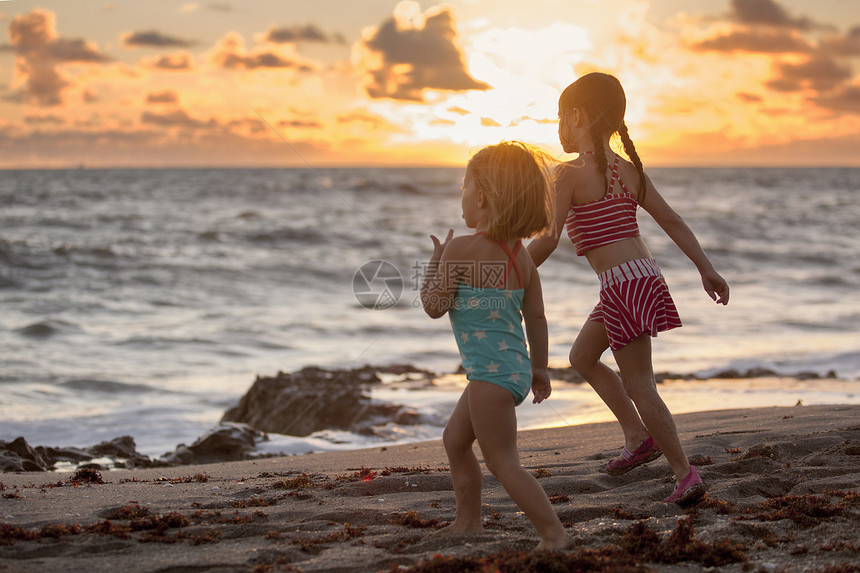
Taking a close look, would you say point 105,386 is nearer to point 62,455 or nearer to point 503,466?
point 62,455

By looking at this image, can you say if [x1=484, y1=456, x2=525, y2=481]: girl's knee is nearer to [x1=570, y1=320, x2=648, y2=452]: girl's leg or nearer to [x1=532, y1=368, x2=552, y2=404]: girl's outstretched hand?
[x1=532, y1=368, x2=552, y2=404]: girl's outstretched hand

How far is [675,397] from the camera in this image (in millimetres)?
7316

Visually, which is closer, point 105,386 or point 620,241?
point 620,241

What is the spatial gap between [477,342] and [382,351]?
7325 millimetres

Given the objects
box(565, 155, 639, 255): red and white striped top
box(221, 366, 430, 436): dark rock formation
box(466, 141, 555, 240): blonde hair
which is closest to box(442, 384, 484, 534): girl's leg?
box(466, 141, 555, 240): blonde hair

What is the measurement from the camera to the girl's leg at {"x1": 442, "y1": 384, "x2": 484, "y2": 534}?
2.85m

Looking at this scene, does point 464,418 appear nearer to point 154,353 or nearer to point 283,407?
point 283,407

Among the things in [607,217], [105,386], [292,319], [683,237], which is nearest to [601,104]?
[607,217]

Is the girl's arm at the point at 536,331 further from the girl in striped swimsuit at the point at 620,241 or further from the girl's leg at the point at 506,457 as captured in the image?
the girl in striped swimsuit at the point at 620,241

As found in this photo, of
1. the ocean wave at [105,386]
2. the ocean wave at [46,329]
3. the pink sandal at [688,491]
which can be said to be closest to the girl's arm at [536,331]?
the pink sandal at [688,491]

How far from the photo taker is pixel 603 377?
3.77m

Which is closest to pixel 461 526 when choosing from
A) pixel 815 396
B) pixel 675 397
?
pixel 675 397

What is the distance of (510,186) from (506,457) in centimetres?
99

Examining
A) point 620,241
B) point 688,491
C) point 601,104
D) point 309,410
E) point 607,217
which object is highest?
point 601,104
